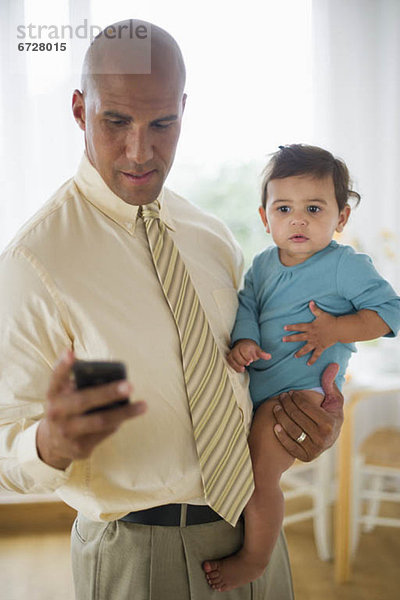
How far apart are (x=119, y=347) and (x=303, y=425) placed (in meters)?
0.44

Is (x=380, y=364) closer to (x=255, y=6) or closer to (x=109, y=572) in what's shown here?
(x=255, y=6)

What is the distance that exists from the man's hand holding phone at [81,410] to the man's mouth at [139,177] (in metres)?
0.48

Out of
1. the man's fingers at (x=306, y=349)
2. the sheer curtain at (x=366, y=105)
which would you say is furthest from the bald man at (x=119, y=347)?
the sheer curtain at (x=366, y=105)

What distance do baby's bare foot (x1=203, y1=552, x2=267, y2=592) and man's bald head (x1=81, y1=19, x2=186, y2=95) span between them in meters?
0.96

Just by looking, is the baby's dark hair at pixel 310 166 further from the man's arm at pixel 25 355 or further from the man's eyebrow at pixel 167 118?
the man's arm at pixel 25 355

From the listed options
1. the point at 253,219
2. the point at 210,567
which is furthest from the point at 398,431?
the point at 210,567

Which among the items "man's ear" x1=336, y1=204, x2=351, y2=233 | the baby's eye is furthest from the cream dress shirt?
"man's ear" x1=336, y1=204, x2=351, y2=233

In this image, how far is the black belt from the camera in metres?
1.23

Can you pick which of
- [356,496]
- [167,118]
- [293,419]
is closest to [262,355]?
[293,419]

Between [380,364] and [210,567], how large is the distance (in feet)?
7.12

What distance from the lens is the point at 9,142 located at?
3145 mm

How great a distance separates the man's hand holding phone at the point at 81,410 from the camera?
0.78 meters

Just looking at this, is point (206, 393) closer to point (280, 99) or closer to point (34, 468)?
point (34, 468)

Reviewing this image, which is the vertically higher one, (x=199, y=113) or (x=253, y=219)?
(x=199, y=113)
